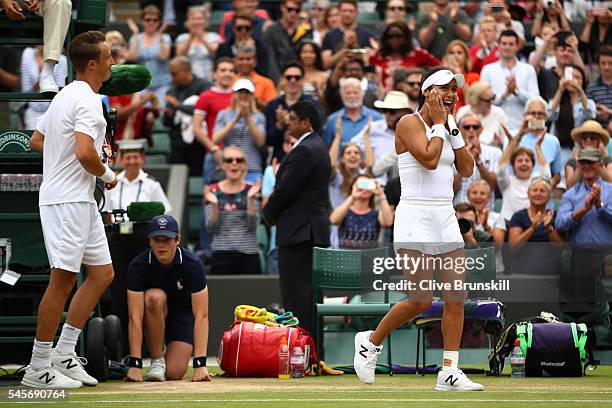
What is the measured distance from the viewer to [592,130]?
13719 millimetres

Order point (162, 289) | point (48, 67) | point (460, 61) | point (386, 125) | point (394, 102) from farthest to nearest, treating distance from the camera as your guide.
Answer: point (460, 61) → point (386, 125) → point (394, 102) → point (162, 289) → point (48, 67)

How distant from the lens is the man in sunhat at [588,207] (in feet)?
41.8

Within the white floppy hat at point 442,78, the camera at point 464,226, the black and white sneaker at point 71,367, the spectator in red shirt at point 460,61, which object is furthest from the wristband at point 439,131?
the spectator in red shirt at point 460,61

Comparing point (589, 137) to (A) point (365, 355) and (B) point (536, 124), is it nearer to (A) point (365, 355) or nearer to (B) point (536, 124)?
(B) point (536, 124)

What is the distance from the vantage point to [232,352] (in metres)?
10.5

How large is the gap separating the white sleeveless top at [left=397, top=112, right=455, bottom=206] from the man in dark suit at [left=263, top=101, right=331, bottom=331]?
2.78m

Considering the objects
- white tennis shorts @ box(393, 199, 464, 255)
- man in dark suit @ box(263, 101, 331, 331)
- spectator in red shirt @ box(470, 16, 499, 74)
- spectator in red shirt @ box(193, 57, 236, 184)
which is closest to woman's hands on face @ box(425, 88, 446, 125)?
white tennis shorts @ box(393, 199, 464, 255)

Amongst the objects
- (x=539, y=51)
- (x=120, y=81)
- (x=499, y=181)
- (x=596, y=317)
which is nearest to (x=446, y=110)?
(x=120, y=81)

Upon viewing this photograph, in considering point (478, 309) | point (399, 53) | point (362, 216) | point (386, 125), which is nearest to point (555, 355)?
point (478, 309)

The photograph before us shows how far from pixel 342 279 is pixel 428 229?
282 cm

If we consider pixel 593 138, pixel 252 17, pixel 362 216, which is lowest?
pixel 362 216

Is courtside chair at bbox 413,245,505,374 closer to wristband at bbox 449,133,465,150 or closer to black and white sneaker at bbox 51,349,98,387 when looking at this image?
wristband at bbox 449,133,465,150

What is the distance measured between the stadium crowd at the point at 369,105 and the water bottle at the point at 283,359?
2.16 meters

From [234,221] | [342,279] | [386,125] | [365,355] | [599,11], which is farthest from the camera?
[599,11]
